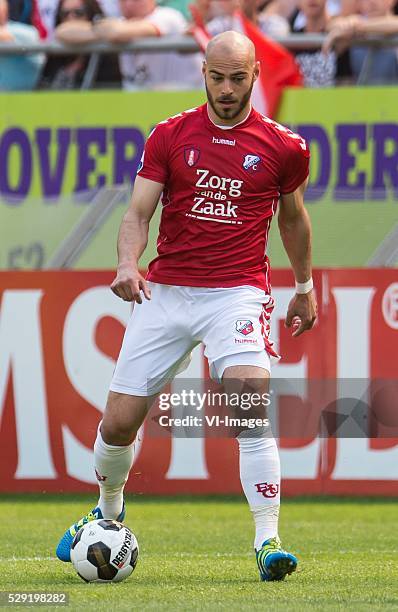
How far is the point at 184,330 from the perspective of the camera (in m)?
6.57

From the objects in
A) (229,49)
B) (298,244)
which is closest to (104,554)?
(298,244)

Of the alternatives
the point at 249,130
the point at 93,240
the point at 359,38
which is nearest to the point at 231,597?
the point at 249,130

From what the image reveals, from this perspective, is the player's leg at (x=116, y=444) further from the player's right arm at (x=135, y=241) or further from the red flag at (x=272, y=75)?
the red flag at (x=272, y=75)

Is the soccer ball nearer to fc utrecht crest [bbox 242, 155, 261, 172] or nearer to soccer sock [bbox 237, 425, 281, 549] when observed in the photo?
soccer sock [bbox 237, 425, 281, 549]

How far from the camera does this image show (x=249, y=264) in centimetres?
660

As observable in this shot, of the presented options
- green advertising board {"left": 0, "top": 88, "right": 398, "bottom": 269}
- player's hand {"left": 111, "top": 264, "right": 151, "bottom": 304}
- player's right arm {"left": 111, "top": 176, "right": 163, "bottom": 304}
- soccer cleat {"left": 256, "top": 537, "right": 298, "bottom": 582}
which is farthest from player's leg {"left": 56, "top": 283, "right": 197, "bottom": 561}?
green advertising board {"left": 0, "top": 88, "right": 398, "bottom": 269}

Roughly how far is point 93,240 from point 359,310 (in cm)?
221

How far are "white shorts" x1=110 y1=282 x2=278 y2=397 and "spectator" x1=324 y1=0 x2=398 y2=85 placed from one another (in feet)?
16.1

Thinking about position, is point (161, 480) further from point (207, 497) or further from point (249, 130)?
point (249, 130)

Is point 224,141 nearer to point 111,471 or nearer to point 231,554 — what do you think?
point 111,471

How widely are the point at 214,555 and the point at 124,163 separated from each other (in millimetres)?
4545

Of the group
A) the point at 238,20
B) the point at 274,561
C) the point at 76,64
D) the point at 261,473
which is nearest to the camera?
the point at 274,561

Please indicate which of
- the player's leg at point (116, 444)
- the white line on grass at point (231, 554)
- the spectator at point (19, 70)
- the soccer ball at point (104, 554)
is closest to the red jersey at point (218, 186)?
the player's leg at point (116, 444)

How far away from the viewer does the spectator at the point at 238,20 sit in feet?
37.7
